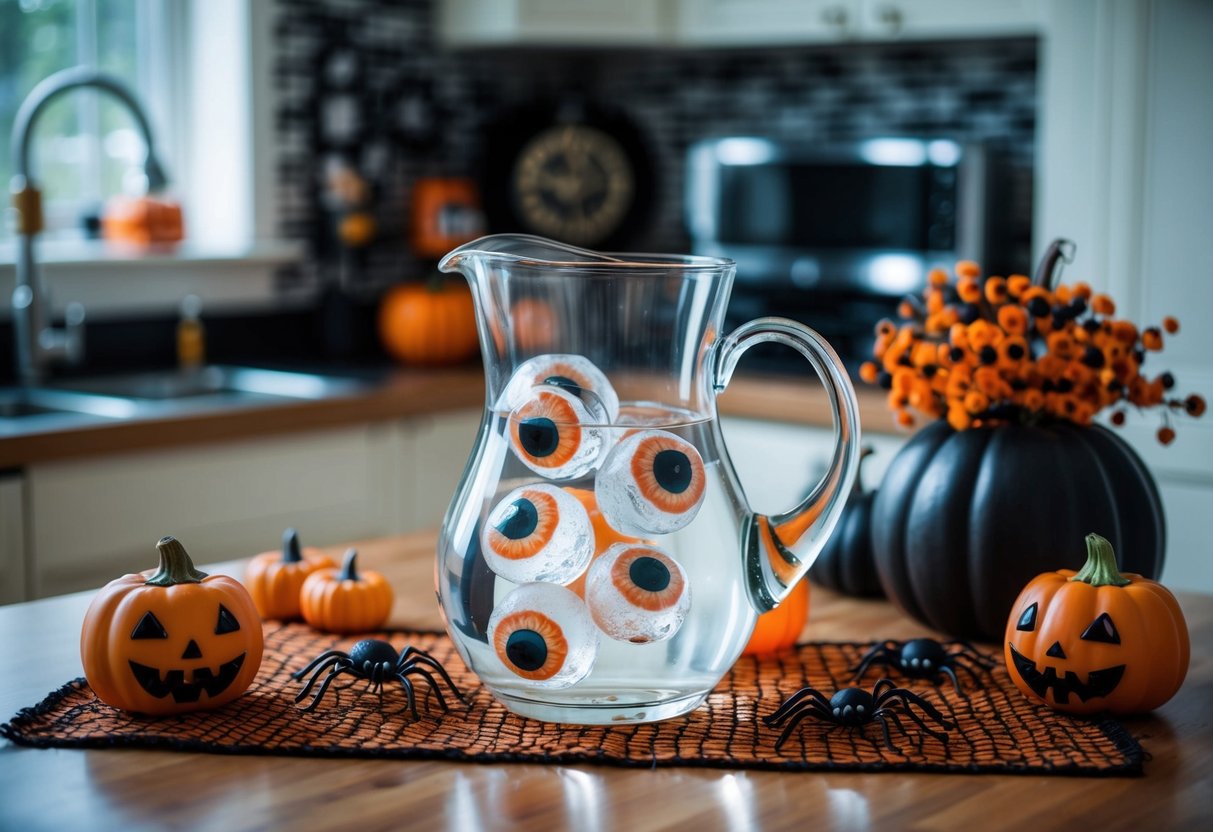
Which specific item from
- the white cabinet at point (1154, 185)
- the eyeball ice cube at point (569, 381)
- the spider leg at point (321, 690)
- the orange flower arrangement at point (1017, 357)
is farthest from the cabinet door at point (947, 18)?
the spider leg at point (321, 690)

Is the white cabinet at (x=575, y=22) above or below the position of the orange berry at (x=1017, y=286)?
above

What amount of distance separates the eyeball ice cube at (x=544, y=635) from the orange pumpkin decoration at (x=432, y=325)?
2.33 meters

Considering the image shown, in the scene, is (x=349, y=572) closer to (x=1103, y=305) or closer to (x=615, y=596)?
(x=615, y=596)

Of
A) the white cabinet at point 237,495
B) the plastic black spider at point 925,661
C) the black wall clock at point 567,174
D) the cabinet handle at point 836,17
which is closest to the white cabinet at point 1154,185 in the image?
the cabinet handle at point 836,17

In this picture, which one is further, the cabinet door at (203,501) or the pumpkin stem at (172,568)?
the cabinet door at (203,501)

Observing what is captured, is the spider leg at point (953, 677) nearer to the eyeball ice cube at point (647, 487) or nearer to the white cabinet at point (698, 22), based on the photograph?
the eyeball ice cube at point (647, 487)

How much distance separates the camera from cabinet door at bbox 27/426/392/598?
2293 millimetres

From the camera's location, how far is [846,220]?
3.04 m

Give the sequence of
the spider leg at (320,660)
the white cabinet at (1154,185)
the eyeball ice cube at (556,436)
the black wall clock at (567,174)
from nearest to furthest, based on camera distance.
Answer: the eyeball ice cube at (556,436) < the spider leg at (320,660) < the white cabinet at (1154,185) < the black wall clock at (567,174)

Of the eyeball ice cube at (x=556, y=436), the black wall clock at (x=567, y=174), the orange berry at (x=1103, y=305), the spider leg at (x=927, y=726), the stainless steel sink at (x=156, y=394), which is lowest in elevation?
the spider leg at (x=927, y=726)

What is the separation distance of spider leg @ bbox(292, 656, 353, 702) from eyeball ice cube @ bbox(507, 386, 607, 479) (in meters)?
0.22

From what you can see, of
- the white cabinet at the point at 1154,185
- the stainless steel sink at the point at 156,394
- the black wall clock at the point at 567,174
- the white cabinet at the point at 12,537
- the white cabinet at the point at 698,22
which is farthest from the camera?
the black wall clock at the point at 567,174

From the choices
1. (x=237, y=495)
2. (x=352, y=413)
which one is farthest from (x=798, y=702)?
(x=352, y=413)

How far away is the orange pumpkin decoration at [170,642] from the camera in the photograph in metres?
0.95
